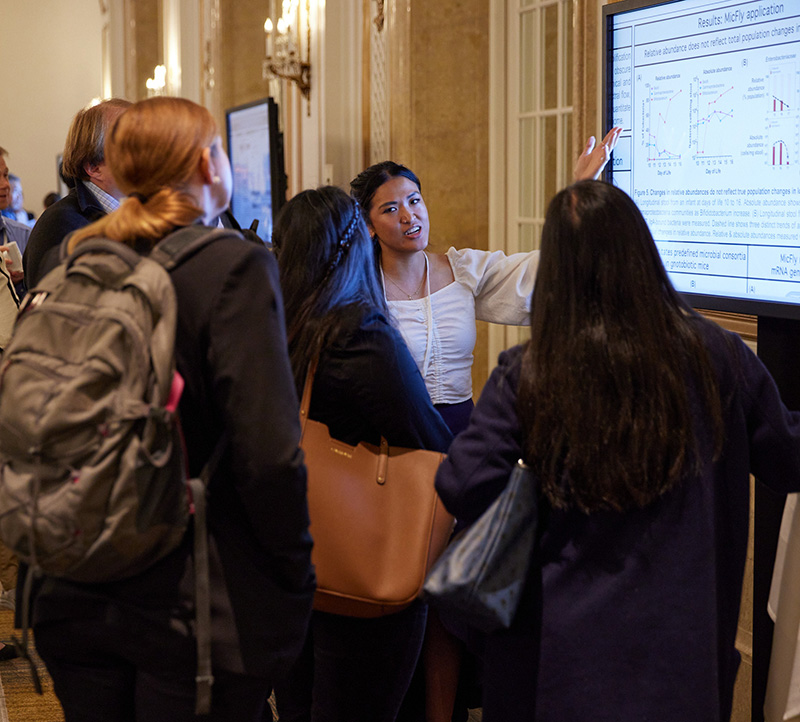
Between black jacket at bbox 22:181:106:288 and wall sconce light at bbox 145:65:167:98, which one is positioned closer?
black jacket at bbox 22:181:106:288

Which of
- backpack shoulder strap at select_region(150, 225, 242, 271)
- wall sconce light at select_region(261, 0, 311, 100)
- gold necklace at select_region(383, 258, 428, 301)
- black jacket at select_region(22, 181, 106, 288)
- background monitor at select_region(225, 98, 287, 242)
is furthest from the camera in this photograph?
wall sconce light at select_region(261, 0, 311, 100)

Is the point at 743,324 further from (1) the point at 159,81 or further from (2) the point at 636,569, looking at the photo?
(1) the point at 159,81

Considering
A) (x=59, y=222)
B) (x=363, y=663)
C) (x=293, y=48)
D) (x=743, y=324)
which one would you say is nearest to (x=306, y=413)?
(x=363, y=663)

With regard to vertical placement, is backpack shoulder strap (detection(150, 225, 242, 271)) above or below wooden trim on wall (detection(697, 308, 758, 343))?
above

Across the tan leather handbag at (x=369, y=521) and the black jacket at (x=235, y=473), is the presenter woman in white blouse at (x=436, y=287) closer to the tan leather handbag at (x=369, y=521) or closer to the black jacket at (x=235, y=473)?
the tan leather handbag at (x=369, y=521)

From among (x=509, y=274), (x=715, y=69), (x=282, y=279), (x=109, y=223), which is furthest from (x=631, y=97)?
(x=109, y=223)

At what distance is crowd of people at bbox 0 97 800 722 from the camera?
4.54 ft

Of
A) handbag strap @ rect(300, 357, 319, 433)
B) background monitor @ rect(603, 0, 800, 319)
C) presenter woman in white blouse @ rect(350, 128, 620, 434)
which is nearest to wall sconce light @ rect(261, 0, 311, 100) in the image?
presenter woman in white blouse @ rect(350, 128, 620, 434)

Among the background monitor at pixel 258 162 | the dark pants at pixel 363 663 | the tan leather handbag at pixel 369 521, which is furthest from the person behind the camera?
the background monitor at pixel 258 162

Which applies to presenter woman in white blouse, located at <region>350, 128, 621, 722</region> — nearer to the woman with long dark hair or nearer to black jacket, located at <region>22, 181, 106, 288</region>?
black jacket, located at <region>22, 181, 106, 288</region>

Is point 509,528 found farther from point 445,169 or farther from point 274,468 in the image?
point 445,169

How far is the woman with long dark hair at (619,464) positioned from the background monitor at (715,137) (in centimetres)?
60

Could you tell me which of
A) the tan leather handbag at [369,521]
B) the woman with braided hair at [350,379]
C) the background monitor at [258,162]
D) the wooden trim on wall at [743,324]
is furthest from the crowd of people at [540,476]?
the background monitor at [258,162]

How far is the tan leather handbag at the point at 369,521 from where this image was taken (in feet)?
6.35
